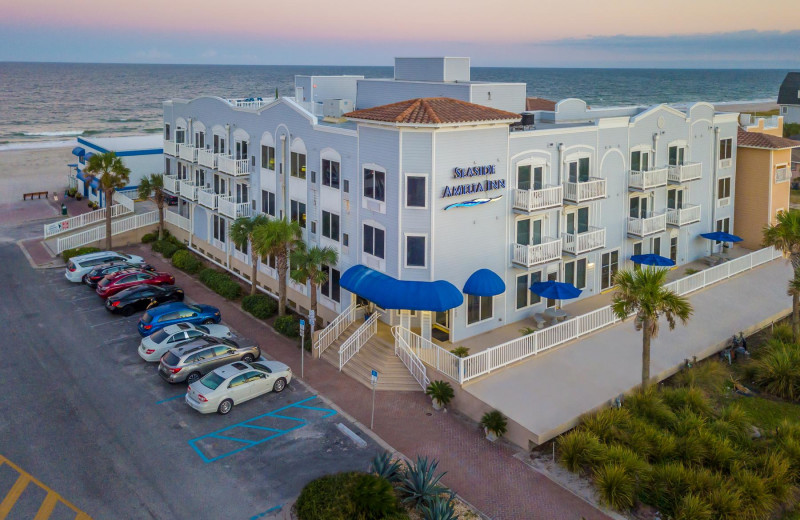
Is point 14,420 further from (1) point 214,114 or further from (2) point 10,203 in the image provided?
(2) point 10,203

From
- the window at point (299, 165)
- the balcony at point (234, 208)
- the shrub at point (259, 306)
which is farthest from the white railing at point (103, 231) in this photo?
the window at point (299, 165)

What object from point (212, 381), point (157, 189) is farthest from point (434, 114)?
point (157, 189)

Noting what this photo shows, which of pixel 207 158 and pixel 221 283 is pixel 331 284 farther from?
pixel 207 158

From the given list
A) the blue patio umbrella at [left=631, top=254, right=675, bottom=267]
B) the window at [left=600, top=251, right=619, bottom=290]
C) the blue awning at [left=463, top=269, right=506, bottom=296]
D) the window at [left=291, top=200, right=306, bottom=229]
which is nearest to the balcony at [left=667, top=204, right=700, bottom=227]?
the blue patio umbrella at [left=631, top=254, right=675, bottom=267]

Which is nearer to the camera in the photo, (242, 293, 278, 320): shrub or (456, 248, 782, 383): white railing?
(456, 248, 782, 383): white railing

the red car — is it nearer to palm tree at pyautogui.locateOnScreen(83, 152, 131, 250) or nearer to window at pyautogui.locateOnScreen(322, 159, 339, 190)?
palm tree at pyautogui.locateOnScreen(83, 152, 131, 250)

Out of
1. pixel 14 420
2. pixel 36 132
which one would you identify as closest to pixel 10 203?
pixel 14 420

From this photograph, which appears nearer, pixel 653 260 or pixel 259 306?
pixel 259 306
